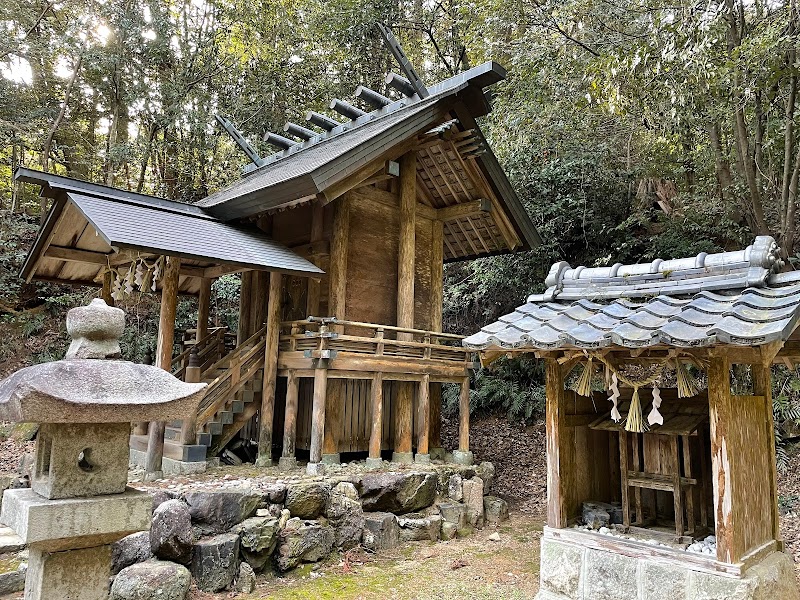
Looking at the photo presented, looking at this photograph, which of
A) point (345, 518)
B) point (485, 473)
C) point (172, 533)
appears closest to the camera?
point (172, 533)

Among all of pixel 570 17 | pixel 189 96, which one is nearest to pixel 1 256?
pixel 189 96

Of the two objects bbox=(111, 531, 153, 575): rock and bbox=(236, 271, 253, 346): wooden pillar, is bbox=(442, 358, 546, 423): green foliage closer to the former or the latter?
bbox=(236, 271, 253, 346): wooden pillar

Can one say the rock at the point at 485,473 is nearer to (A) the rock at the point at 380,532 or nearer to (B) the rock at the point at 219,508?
(A) the rock at the point at 380,532

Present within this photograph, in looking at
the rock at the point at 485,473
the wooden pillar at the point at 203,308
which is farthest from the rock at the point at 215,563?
the wooden pillar at the point at 203,308

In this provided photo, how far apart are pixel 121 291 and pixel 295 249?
3.32m

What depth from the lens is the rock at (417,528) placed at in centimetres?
816

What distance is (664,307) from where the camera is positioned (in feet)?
15.3

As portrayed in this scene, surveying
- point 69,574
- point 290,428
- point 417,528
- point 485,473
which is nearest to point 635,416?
point 417,528

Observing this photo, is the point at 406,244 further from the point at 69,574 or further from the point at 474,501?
the point at 69,574

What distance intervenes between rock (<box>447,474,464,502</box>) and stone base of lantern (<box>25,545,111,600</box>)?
6.47 meters

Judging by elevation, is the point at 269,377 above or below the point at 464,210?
below

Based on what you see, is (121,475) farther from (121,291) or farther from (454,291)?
(454,291)

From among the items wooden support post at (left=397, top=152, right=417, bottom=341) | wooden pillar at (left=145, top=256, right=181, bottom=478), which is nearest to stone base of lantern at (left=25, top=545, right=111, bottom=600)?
wooden pillar at (left=145, top=256, right=181, bottom=478)

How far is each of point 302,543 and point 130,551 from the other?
2070 mm
